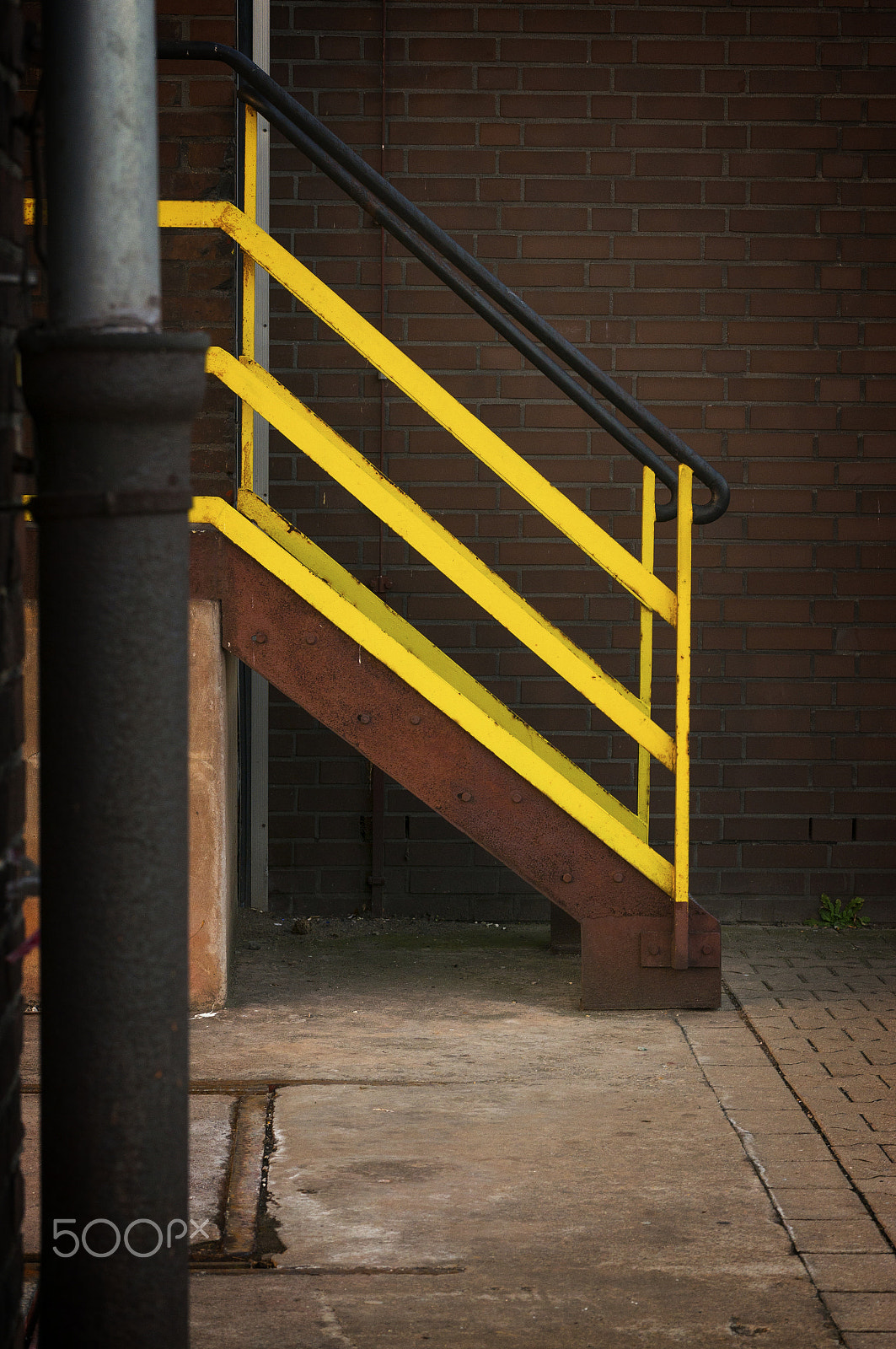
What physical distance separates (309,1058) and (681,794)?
144 centimetres

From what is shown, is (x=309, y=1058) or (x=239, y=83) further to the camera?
(x=239, y=83)

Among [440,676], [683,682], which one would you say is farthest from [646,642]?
[440,676]

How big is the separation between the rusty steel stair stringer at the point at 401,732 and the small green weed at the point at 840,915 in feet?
5.81

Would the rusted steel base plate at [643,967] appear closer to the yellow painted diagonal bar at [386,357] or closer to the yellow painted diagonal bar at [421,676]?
the yellow painted diagonal bar at [421,676]

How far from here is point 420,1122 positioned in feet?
12.5

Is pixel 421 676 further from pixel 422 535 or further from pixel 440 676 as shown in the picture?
pixel 422 535

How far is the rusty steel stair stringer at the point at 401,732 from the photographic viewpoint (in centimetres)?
475

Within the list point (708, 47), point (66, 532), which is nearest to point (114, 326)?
point (66, 532)

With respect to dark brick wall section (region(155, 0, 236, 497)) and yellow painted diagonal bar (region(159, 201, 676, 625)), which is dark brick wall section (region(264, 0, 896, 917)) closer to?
dark brick wall section (region(155, 0, 236, 497))

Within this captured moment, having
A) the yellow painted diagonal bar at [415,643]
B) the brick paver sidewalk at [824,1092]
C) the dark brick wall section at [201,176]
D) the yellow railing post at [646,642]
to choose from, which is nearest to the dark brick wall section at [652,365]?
the brick paver sidewalk at [824,1092]

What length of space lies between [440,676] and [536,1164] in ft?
5.65

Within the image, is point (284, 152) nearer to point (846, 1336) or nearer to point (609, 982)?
point (609, 982)

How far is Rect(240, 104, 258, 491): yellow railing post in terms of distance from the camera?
15.3 ft

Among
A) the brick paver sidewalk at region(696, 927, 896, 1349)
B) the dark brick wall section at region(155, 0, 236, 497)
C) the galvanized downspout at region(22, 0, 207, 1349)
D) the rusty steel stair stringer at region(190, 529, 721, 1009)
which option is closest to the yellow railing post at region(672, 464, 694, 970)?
the rusty steel stair stringer at region(190, 529, 721, 1009)
